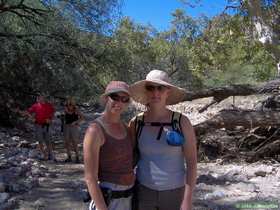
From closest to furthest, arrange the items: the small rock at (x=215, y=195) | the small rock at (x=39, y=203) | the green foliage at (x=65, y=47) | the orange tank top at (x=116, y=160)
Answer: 1. the orange tank top at (x=116, y=160)
2. the small rock at (x=39, y=203)
3. the small rock at (x=215, y=195)
4. the green foliage at (x=65, y=47)

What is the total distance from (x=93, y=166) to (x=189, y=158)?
0.65 metres

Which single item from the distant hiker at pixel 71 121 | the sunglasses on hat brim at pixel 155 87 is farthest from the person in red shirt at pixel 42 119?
the sunglasses on hat brim at pixel 155 87

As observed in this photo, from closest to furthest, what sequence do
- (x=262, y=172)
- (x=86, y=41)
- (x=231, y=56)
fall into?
(x=262, y=172)
(x=86, y=41)
(x=231, y=56)

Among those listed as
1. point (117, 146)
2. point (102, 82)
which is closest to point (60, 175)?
point (117, 146)

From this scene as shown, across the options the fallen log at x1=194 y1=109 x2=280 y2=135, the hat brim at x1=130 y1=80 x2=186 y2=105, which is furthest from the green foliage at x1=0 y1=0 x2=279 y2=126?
the hat brim at x1=130 y1=80 x2=186 y2=105

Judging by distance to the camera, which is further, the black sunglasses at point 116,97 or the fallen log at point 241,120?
the fallen log at point 241,120

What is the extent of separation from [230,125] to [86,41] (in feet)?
21.3

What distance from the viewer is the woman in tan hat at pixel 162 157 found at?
305 cm

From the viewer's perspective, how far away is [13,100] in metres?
15.8

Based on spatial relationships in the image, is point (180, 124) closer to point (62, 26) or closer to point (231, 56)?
point (62, 26)

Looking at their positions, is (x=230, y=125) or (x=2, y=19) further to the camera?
(x=2, y=19)

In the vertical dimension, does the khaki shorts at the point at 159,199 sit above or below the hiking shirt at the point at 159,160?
below

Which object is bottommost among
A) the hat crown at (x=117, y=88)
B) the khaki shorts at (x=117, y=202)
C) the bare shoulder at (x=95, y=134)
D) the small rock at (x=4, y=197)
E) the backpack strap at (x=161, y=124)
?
the small rock at (x=4, y=197)

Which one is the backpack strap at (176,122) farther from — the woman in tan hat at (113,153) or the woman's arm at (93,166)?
the woman's arm at (93,166)
